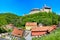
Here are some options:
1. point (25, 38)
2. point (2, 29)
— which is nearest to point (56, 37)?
point (25, 38)

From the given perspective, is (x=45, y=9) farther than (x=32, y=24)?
Yes

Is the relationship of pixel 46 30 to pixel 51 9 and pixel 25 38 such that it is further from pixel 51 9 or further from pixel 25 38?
pixel 51 9

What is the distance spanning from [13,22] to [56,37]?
3804 cm

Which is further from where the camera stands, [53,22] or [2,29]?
[53,22]

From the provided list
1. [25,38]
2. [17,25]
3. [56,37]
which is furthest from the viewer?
[17,25]

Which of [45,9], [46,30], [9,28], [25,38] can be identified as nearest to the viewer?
[25,38]

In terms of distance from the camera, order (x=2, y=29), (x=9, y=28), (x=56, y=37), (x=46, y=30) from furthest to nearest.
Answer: (x=9, y=28) → (x=2, y=29) → (x=46, y=30) → (x=56, y=37)

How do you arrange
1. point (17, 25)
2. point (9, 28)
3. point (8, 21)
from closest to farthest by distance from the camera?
point (9, 28) → point (17, 25) → point (8, 21)

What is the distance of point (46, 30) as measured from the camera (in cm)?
4406

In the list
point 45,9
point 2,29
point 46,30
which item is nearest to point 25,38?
point 46,30

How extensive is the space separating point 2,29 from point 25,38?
10.3 metres

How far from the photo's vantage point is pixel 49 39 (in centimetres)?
2509

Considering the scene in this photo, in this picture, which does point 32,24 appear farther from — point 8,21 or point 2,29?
point 8,21

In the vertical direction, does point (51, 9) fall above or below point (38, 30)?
above
